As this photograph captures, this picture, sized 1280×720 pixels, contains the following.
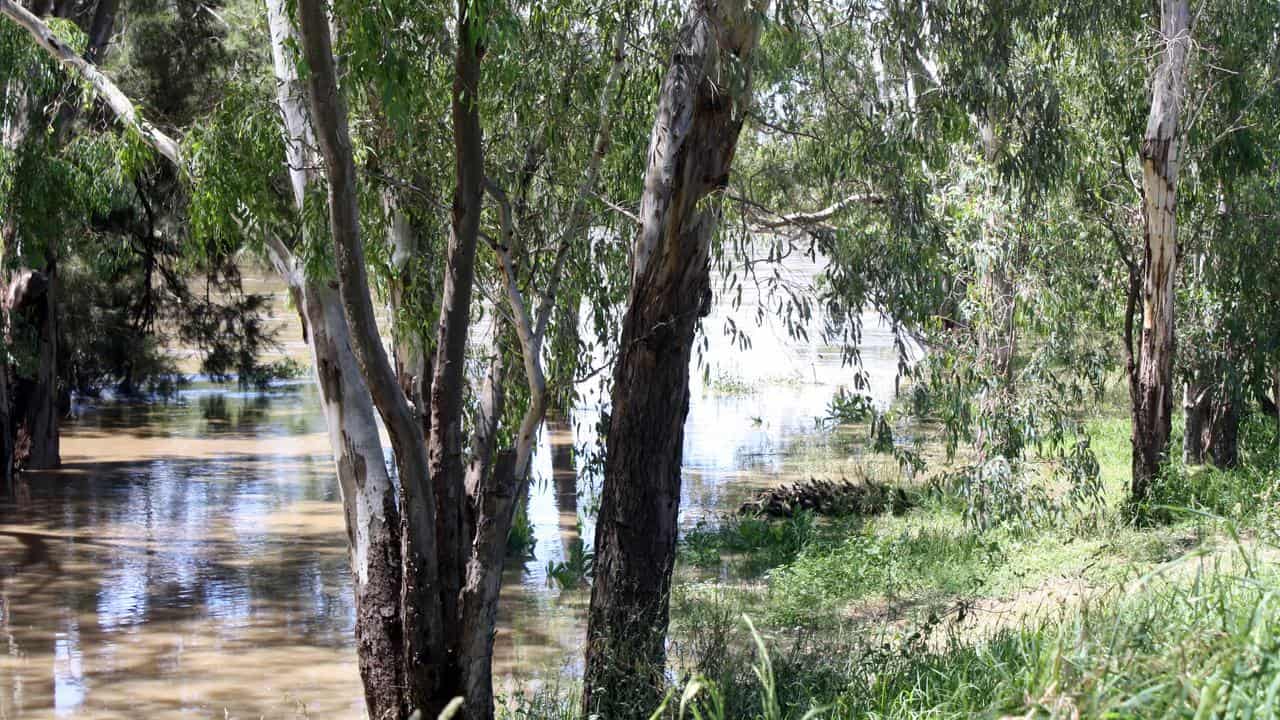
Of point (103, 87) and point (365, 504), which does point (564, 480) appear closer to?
point (103, 87)

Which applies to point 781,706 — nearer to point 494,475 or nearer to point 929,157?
point 494,475

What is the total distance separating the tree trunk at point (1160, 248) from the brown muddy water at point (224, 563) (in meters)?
2.81

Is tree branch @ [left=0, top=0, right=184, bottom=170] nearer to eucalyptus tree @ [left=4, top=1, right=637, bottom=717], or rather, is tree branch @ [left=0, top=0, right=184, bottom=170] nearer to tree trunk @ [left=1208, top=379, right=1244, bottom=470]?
eucalyptus tree @ [left=4, top=1, right=637, bottom=717]

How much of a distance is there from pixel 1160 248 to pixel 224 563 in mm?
8819

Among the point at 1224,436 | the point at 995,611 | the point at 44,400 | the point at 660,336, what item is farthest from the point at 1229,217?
the point at 44,400

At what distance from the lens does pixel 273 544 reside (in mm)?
12641

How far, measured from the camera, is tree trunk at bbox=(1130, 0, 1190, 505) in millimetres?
9602

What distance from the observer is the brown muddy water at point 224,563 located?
8.15m

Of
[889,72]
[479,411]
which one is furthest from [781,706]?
[889,72]

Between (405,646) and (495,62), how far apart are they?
296cm

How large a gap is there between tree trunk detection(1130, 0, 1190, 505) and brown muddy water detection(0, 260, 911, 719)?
281cm

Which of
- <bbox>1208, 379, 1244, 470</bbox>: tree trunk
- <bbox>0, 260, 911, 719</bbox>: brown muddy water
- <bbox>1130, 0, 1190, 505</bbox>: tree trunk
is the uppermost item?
<bbox>1130, 0, 1190, 505</bbox>: tree trunk

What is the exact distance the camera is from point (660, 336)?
20.9ft

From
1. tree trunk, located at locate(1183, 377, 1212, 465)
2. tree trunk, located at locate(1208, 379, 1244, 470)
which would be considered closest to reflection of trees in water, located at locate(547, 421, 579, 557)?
tree trunk, located at locate(1208, 379, 1244, 470)
